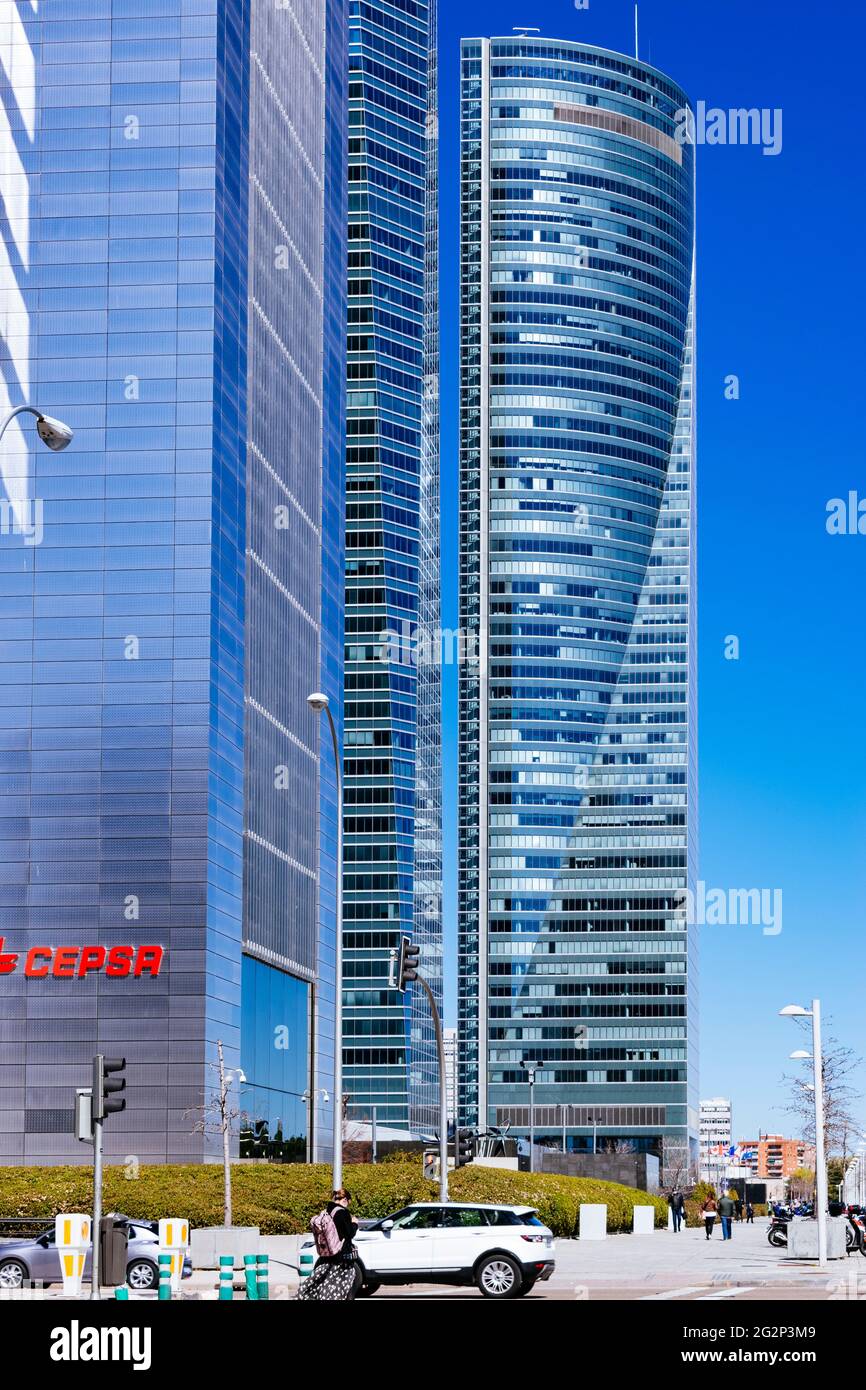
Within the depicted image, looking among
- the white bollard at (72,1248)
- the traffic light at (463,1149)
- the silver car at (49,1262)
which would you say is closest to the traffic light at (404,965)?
the traffic light at (463,1149)

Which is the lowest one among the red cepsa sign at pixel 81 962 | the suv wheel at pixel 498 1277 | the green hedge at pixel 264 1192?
the green hedge at pixel 264 1192

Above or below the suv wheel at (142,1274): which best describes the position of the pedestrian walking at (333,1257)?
above

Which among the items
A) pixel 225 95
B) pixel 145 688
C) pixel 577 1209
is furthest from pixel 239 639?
pixel 577 1209

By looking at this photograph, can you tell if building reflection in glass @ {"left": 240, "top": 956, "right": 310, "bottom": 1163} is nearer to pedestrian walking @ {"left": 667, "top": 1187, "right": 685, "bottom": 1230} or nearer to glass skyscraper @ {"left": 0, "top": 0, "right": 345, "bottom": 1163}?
glass skyscraper @ {"left": 0, "top": 0, "right": 345, "bottom": 1163}

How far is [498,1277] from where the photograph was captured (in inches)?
1266

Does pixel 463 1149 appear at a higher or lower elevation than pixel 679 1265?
higher

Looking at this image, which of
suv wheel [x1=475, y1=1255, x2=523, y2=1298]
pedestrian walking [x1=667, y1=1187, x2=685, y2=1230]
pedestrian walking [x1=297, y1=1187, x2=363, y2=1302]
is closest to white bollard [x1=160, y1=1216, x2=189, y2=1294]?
suv wheel [x1=475, y1=1255, x2=523, y2=1298]

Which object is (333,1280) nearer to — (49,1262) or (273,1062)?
(49,1262)

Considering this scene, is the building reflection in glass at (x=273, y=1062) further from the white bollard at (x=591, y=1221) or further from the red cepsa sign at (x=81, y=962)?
the white bollard at (x=591, y=1221)

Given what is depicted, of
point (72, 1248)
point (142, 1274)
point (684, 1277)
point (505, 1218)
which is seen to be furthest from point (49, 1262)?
point (684, 1277)

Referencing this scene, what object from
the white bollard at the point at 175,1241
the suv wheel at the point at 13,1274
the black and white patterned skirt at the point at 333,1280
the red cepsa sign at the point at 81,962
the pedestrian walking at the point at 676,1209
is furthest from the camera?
the red cepsa sign at the point at 81,962

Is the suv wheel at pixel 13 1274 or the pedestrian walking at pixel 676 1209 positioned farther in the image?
the pedestrian walking at pixel 676 1209

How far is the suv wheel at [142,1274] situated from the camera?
117 ft

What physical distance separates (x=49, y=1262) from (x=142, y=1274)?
2032 millimetres
